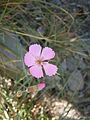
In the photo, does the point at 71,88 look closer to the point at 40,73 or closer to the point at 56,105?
the point at 56,105

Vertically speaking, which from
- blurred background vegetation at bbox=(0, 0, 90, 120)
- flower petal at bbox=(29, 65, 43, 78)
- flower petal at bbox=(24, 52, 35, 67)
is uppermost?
flower petal at bbox=(24, 52, 35, 67)

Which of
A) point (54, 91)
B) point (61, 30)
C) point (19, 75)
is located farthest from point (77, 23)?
point (19, 75)

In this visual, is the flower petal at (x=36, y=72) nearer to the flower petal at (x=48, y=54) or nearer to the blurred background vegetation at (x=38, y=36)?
the flower petal at (x=48, y=54)

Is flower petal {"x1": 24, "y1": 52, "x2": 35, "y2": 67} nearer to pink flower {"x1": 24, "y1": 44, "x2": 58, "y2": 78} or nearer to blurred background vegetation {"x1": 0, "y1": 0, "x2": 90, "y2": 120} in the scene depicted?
pink flower {"x1": 24, "y1": 44, "x2": 58, "y2": 78}

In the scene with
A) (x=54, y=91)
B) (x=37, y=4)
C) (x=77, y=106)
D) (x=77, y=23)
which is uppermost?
(x=37, y=4)

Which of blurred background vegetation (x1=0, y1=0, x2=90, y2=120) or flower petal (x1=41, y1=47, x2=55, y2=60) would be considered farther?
blurred background vegetation (x1=0, y1=0, x2=90, y2=120)

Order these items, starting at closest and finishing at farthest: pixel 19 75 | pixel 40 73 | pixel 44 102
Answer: pixel 40 73, pixel 19 75, pixel 44 102

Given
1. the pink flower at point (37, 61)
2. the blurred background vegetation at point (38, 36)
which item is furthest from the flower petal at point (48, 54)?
the blurred background vegetation at point (38, 36)

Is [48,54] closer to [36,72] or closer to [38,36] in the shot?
[36,72]

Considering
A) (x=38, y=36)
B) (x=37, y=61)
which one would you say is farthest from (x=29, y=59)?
(x=38, y=36)

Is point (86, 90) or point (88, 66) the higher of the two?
point (88, 66)

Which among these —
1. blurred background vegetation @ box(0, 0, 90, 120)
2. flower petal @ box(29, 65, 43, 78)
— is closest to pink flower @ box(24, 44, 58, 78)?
Answer: flower petal @ box(29, 65, 43, 78)
